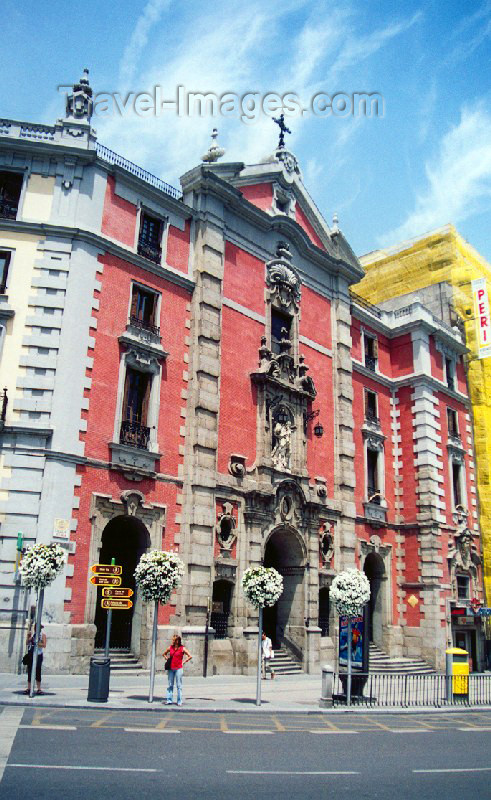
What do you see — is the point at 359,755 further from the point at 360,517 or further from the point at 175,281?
the point at 360,517

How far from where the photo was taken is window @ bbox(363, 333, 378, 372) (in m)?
38.7

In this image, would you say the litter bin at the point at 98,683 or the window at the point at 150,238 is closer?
the litter bin at the point at 98,683

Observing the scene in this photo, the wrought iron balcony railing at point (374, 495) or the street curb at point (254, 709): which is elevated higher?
the wrought iron balcony railing at point (374, 495)

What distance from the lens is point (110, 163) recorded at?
2558cm

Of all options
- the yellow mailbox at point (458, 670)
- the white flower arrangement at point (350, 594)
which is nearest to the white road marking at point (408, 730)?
the white flower arrangement at point (350, 594)

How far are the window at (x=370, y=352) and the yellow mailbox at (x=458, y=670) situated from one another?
19413 millimetres

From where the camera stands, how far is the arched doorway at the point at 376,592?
3506 centimetres

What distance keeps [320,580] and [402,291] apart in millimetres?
23752

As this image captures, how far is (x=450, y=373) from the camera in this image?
42.1m

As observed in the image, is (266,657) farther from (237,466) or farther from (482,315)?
(482,315)

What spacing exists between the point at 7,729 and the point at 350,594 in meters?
11.1

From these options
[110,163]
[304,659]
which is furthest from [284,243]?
[304,659]

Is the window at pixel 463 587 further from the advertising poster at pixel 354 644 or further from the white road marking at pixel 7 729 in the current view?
the white road marking at pixel 7 729

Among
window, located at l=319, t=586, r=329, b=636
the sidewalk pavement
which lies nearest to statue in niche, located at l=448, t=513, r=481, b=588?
window, located at l=319, t=586, r=329, b=636
